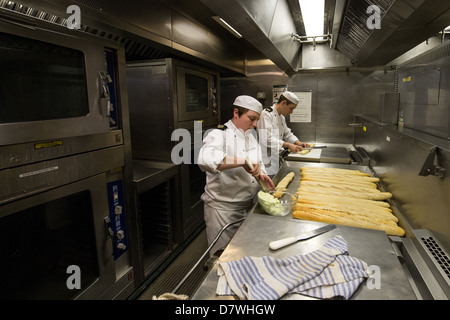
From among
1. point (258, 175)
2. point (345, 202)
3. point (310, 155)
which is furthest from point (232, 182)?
point (310, 155)

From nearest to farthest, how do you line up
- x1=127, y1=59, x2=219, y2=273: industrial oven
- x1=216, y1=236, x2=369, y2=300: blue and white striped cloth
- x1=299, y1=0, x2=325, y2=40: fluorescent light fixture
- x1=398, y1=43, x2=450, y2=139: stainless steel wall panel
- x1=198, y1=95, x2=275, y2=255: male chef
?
x1=216, y1=236, x2=369, y2=300: blue and white striped cloth → x1=398, y1=43, x2=450, y2=139: stainless steel wall panel → x1=198, y1=95, x2=275, y2=255: male chef → x1=299, y1=0, x2=325, y2=40: fluorescent light fixture → x1=127, y1=59, x2=219, y2=273: industrial oven

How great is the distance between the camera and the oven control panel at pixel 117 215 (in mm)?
1999

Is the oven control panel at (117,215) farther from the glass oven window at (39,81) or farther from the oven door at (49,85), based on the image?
the glass oven window at (39,81)

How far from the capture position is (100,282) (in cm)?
189

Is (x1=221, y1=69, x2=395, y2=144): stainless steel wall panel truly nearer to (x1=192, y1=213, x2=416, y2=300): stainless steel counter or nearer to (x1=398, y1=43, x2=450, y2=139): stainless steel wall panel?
(x1=398, y1=43, x2=450, y2=139): stainless steel wall panel

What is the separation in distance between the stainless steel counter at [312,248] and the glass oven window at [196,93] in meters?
2.04

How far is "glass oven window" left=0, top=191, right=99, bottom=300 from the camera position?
1390 mm

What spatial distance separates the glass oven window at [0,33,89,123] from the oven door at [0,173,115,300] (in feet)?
1.35

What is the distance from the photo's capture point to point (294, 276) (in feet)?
3.20

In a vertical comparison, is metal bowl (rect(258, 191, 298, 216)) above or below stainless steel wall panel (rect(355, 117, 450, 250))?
below

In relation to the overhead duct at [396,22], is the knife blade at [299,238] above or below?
below

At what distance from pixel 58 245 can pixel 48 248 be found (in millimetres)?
60

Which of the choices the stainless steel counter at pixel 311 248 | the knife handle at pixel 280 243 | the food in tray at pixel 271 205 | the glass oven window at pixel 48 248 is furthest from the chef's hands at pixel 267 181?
the glass oven window at pixel 48 248

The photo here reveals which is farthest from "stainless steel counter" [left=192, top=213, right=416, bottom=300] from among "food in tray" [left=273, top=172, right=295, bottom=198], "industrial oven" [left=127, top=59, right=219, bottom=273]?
"industrial oven" [left=127, top=59, right=219, bottom=273]
